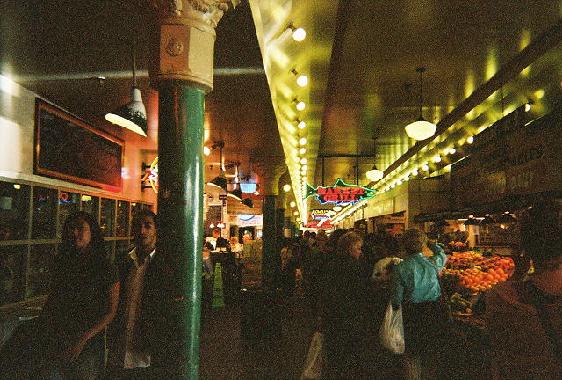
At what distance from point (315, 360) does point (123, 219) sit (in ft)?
20.4

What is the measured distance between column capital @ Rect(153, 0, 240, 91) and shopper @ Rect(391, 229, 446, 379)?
11.3 ft

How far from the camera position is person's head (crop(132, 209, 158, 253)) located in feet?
14.1

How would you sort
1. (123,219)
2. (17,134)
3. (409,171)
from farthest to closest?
(409,171) < (123,219) < (17,134)

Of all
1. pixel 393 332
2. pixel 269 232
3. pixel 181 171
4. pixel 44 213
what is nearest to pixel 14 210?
pixel 44 213

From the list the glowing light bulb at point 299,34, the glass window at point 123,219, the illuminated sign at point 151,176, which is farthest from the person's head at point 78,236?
the glass window at point 123,219

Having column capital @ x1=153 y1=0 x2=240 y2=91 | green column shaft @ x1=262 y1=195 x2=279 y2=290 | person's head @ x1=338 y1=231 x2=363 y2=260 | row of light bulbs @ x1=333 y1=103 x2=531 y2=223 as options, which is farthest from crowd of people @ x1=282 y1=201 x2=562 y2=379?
green column shaft @ x1=262 y1=195 x2=279 y2=290

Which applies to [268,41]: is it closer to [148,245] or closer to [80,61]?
[80,61]

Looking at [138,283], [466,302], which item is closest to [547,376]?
[138,283]

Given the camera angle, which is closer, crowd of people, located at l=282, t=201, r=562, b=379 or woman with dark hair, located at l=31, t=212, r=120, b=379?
crowd of people, located at l=282, t=201, r=562, b=379

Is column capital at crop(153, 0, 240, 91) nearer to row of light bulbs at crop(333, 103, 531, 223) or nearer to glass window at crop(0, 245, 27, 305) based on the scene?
glass window at crop(0, 245, 27, 305)

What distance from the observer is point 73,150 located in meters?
7.58

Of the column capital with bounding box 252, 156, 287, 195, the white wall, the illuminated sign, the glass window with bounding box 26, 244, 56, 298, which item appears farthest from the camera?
the column capital with bounding box 252, 156, 287, 195

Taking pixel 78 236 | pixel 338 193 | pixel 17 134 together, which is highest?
pixel 17 134

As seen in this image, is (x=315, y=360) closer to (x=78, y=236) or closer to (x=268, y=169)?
(x=78, y=236)
